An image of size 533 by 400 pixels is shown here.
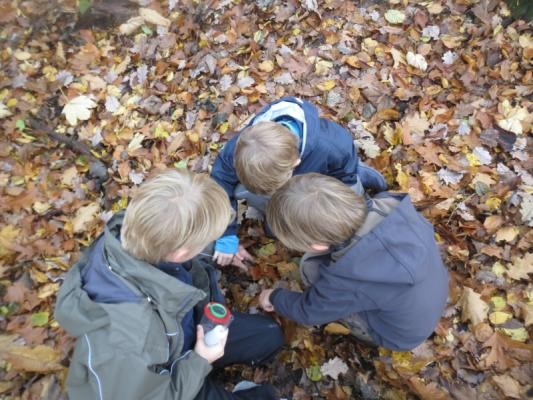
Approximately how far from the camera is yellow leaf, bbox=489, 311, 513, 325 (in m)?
2.55

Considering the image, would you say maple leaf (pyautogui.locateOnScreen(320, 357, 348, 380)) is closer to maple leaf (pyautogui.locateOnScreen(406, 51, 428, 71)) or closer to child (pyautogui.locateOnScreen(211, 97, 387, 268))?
child (pyautogui.locateOnScreen(211, 97, 387, 268))

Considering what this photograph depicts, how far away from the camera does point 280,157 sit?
2.19 metres

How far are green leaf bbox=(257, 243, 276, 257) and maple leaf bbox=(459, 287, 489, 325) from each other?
1.30m

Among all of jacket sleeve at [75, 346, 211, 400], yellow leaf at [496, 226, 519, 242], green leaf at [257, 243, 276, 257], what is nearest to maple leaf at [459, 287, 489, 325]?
yellow leaf at [496, 226, 519, 242]

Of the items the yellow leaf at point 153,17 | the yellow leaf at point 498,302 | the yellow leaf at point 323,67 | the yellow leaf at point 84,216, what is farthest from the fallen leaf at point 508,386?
the yellow leaf at point 153,17

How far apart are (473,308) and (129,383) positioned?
201cm

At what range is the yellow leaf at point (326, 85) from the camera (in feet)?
11.5

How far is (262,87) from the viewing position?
3594mm

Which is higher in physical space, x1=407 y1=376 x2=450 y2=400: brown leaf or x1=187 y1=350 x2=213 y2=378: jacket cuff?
x1=187 y1=350 x2=213 y2=378: jacket cuff

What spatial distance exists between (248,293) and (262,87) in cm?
174

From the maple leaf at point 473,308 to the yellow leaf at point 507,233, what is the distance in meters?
0.44

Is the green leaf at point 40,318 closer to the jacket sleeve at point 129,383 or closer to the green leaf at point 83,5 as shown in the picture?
the jacket sleeve at point 129,383

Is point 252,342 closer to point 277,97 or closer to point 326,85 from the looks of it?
point 277,97

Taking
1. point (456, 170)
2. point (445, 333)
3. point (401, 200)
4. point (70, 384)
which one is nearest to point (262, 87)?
point (456, 170)
